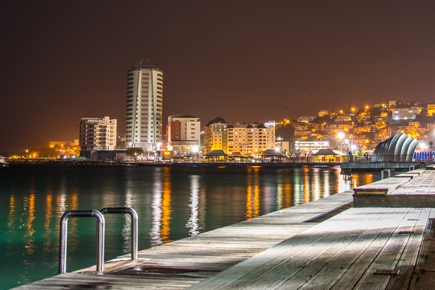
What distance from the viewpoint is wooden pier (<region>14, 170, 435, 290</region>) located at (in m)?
5.68

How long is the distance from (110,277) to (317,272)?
274cm

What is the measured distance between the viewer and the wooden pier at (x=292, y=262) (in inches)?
223

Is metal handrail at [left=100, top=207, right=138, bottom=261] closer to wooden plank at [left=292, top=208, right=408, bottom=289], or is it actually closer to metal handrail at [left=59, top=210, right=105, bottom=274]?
metal handrail at [left=59, top=210, right=105, bottom=274]

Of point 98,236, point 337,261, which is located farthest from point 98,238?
point 337,261

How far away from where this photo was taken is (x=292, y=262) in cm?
673

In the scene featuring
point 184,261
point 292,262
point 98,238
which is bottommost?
point 184,261

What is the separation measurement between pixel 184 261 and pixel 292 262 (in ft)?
6.59

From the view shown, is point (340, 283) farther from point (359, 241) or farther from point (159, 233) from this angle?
point (159, 233)

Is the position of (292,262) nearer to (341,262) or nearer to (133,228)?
(341,262)

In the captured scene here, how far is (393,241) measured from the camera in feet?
26.3

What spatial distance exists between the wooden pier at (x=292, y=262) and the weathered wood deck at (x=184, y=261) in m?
0.01

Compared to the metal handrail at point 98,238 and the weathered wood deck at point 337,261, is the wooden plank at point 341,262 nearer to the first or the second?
the weathered wood deck at point 337,261

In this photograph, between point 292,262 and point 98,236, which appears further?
point 98,236

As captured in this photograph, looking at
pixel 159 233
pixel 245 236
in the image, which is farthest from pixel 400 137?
pixel 245 236
